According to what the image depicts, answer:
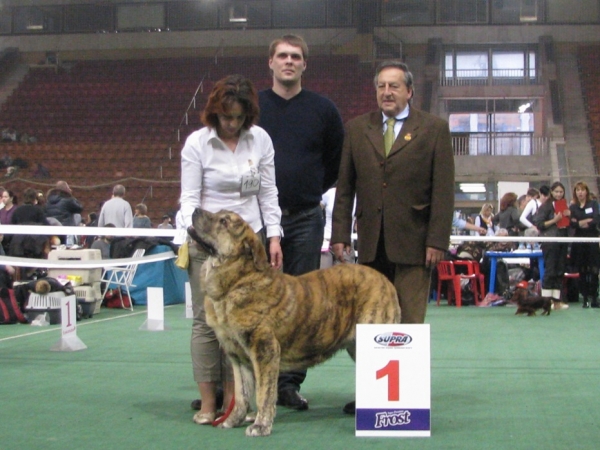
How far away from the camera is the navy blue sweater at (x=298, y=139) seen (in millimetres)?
4301

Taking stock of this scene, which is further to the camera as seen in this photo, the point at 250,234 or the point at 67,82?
the point at 67,82

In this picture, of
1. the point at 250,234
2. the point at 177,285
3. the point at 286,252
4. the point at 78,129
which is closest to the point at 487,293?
the point at 177,285

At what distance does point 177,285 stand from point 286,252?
23.3 ft

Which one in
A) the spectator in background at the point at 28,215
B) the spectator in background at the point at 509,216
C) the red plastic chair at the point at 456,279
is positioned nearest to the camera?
the spectator in background at the point at 28,215

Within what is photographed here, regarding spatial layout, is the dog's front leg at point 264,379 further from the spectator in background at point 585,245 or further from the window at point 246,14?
the window at point 246,14

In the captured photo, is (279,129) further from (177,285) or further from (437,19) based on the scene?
(437,19)

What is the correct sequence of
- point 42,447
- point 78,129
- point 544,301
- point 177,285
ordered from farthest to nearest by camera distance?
1. point 78,129
2. point 177,285
3. point 544,301
4. point 42,447

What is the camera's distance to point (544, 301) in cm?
944

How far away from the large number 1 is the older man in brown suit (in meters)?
0.48

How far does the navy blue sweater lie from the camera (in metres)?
4.30

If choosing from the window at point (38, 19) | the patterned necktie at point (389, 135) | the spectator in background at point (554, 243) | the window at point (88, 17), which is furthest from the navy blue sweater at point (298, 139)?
the window at point (38, 19)

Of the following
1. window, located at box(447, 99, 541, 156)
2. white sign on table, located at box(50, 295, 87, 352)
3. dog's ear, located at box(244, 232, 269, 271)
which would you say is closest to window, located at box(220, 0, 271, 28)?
window, located at box(447, 99, 541, 156)

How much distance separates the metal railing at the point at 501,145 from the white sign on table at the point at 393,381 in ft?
63.5

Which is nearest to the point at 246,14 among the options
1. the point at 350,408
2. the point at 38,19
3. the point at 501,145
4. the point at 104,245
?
the point at 38,19
